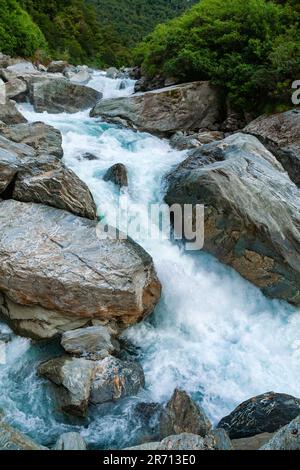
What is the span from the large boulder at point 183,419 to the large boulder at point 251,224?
3571 millimetres

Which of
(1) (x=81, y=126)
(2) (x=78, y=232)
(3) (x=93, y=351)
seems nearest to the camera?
(3) (x=93, y=351)

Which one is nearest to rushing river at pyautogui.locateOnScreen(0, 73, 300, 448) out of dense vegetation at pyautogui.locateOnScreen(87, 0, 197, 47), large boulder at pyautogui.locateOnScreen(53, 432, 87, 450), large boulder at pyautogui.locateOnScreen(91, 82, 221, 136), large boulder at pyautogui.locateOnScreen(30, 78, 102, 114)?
large boulder at pyautogui.locateOnScreen(53, 432, 87, 450)

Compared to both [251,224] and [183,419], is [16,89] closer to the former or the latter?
[251,224]

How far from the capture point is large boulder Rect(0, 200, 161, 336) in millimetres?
6734

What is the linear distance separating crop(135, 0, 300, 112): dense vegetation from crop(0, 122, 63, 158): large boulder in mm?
6181

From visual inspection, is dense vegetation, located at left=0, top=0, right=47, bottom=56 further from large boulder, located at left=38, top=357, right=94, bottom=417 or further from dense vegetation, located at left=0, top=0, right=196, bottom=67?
large boulder, located at left=38, top=357, right=94, bottom=417

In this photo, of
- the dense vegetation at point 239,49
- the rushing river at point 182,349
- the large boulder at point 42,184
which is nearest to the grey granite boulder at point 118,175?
the rushing river at point 182,349

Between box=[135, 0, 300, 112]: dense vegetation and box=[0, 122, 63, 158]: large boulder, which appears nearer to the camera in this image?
box=[0, 122, 63, 158]: large boulder

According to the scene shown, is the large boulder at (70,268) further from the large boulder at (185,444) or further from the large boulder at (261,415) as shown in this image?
the large boulder at (185,444)

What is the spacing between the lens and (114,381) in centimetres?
607
